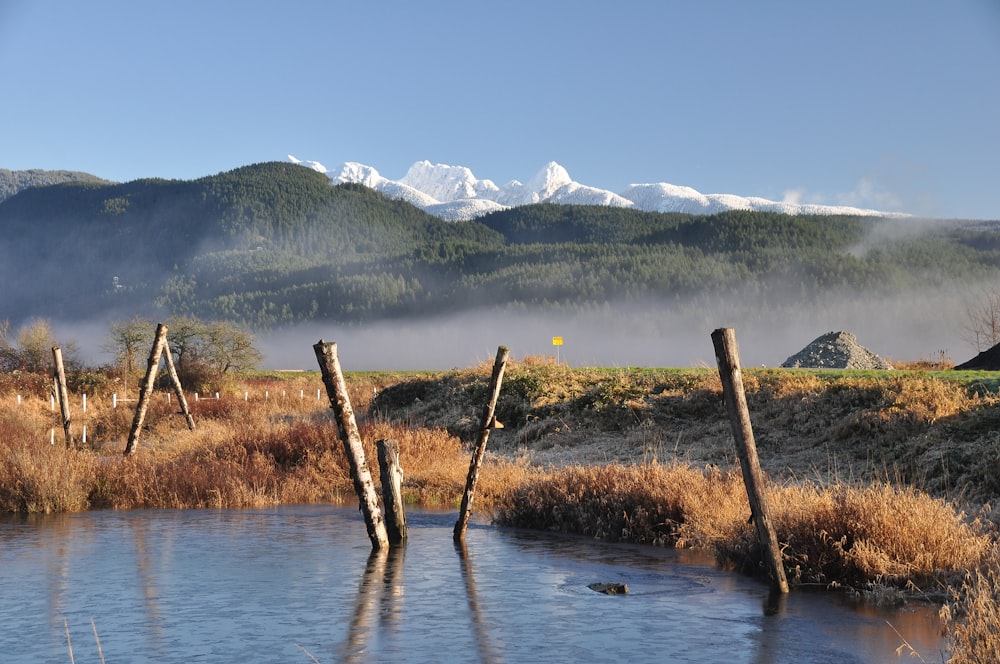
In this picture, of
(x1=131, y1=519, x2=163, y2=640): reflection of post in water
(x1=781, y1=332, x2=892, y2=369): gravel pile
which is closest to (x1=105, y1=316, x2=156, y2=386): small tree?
(x1=781, y1=332, x2=892, y2=369): gravel pile

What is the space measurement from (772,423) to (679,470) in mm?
8839

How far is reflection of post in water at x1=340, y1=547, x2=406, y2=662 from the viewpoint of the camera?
429 inches

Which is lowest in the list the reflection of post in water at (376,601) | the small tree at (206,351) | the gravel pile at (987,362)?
the reflection of post in water at (376,601)

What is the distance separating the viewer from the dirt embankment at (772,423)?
66.9 ft

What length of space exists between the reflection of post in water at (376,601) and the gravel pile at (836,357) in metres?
38.3

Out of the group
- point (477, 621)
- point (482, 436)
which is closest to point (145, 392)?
point (482, 436)

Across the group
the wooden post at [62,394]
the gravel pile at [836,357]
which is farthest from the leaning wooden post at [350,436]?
the gravel pile at [836,357]

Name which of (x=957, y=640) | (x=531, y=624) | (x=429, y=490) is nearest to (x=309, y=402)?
(x=429, y=490)

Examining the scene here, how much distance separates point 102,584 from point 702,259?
165168mm

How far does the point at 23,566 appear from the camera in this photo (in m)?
15.3

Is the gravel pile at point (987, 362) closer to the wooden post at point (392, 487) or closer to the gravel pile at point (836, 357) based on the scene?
the gravel pile at point (836, 357)

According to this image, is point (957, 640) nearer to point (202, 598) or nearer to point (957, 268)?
point (202, 598)

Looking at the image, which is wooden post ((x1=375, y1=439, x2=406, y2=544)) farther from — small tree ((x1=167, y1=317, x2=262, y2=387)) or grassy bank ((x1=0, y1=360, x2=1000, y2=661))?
small tree ((x1=167, y1=317, x2=262, y2=387))

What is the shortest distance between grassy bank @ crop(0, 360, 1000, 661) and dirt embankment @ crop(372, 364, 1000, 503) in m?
0.06
